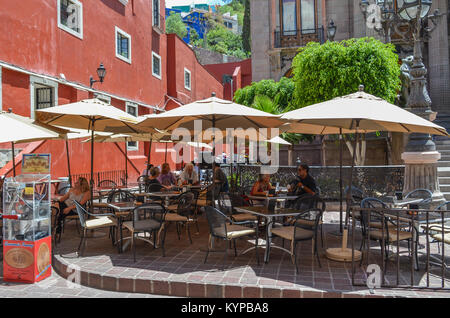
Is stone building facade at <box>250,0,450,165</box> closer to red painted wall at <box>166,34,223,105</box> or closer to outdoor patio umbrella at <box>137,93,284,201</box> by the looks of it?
red painted wall at <box>166,34,223,105</box>

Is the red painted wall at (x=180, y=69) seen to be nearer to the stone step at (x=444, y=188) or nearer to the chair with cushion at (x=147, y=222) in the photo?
the stone step at (x=444, y=188)

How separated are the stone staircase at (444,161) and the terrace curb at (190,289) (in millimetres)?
6556

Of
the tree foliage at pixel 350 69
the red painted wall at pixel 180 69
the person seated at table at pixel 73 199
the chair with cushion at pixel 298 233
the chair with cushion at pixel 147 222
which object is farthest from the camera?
the red painted wall at pixel 180 69

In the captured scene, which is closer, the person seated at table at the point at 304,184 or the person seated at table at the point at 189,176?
the person seated at table at the point at 304,184

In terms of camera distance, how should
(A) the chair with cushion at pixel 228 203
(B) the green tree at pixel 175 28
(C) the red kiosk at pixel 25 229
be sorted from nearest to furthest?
(C) the red kiosk at pixel 25 229 → (A) the chair with cushion at pixel 228 203 → (B) the green tree at pixel 175 28

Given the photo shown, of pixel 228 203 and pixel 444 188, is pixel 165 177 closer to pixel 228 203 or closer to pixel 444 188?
pixel 228 203

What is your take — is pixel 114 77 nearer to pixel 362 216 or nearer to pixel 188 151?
pixel 188 151

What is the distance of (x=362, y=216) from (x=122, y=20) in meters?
14.8

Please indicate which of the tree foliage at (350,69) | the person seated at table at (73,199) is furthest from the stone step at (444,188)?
the person seated at table at (73,199)

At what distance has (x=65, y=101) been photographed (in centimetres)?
1259

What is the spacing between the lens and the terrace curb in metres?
4.19

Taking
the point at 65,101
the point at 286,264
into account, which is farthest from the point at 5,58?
the point at 286,264

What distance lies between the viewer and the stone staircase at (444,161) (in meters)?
9.49
